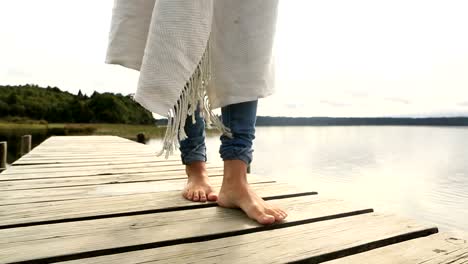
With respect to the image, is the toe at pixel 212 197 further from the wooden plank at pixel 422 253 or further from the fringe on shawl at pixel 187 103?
the wooden plank at pixel 422 253

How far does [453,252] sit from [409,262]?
0.17 metres

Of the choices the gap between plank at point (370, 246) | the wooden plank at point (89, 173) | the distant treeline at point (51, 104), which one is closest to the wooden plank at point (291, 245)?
the gap between plank at point (370, 246)

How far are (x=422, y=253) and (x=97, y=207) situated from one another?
114 centimetres

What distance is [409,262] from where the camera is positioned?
99 centimetres

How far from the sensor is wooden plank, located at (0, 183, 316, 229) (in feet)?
4.35

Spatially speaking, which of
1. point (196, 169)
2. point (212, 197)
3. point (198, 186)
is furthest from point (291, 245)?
point (196, 169)

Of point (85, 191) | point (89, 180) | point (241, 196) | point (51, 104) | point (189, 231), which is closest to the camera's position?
point (189, 231)

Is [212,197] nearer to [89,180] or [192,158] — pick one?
[192,158]

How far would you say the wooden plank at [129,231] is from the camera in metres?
1.02

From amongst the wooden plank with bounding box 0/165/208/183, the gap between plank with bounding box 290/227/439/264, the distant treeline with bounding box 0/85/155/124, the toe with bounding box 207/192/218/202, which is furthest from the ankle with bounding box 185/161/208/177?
the distant treeline with bounding box 0/85/155/124

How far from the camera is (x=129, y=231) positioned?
119cm

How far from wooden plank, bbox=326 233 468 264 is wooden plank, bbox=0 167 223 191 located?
1.39m

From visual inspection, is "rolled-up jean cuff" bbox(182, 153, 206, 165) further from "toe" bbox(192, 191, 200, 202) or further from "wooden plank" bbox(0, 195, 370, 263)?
"wooden plank" bbox(0, 195, 370, 263)

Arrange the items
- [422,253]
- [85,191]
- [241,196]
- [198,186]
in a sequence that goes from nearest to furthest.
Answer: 1. [422,253]
2. [241,196]
3. [198,186]
4. [85,191]
